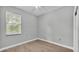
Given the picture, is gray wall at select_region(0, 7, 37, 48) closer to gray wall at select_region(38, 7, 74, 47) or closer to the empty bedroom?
the empty bedroom

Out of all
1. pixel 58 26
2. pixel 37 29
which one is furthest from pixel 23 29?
pixel 58 26

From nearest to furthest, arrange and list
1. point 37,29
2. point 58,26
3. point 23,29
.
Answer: point 58,26, point 23,29, point 37,29

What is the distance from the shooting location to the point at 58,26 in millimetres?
2010

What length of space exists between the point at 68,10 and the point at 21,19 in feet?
5.43

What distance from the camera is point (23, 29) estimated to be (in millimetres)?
2256

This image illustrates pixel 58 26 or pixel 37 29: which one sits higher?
pixel 58 26

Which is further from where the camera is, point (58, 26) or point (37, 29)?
point (37, 29)

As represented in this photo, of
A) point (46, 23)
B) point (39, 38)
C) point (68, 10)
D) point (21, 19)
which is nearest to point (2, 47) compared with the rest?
point (21, 19)

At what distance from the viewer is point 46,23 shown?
7.88 ft

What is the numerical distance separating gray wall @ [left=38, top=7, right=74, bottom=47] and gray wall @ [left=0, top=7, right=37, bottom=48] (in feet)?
1.21

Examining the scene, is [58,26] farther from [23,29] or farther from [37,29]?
[23,29]

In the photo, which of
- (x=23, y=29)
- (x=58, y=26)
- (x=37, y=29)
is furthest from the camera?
(x=37, y=29)

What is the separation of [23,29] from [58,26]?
1342 mm
